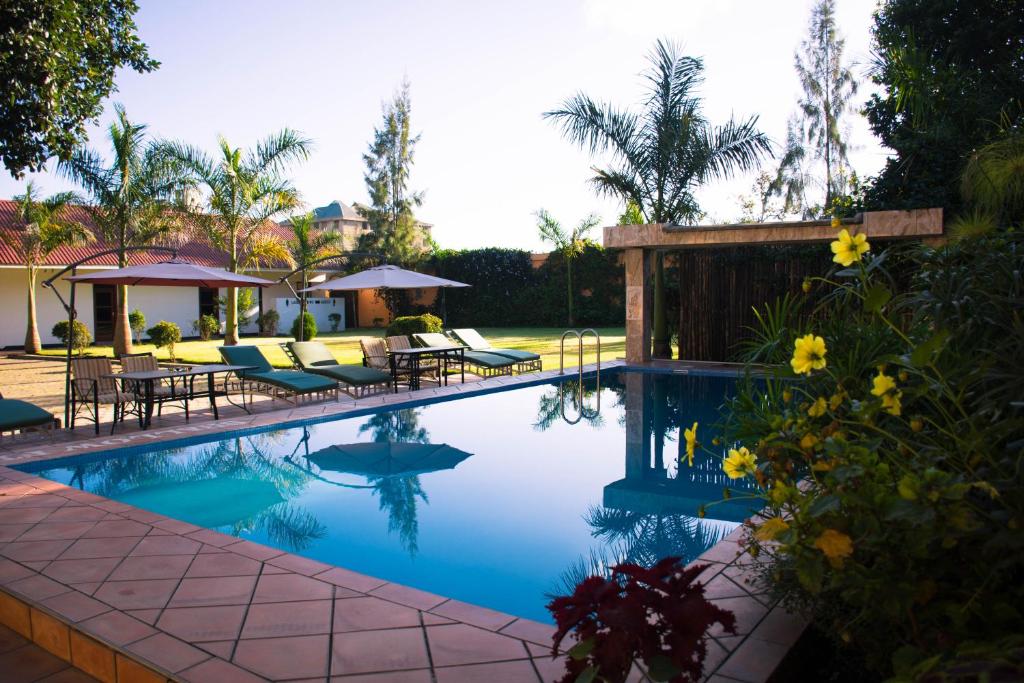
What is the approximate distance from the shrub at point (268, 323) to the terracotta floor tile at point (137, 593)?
23912mm

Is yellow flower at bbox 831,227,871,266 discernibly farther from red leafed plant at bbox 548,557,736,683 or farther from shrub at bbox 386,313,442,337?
shrub at bbox 386,313,442,337

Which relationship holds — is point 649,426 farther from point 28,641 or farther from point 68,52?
point 68,52

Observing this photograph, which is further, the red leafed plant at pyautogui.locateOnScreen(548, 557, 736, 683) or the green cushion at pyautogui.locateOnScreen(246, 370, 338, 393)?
the green cushion at pyautogui.locateOnScreen(246, 370, 338, 393)

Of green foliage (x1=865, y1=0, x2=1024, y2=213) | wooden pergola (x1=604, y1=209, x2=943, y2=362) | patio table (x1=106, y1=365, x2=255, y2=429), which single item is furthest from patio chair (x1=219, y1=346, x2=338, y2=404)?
green foliage (x1=865, y1=0, x2=1024, y2=213)

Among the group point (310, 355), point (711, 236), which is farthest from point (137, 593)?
point (711, 236)

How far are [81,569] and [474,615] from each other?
2246 mm

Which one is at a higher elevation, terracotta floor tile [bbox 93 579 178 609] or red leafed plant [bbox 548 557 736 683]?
red leafed plant [bbox 548 557 736 683]

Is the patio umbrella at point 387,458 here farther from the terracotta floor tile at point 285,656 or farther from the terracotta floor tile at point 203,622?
the terracotta floor tile at point 285,656

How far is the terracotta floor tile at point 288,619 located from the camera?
10.5 ft

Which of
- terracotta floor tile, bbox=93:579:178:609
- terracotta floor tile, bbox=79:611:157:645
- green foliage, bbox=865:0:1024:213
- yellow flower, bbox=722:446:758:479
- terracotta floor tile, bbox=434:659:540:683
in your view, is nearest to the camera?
yellow flower, bbox=722:446:758:479

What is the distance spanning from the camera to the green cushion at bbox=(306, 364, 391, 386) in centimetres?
1037

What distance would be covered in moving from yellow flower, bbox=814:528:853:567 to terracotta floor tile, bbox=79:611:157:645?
2.81 m

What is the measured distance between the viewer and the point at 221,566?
13.3 feet

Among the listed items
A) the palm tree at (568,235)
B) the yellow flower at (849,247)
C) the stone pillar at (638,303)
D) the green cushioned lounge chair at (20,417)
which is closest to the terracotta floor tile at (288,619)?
the yellow flower at (849,247)
